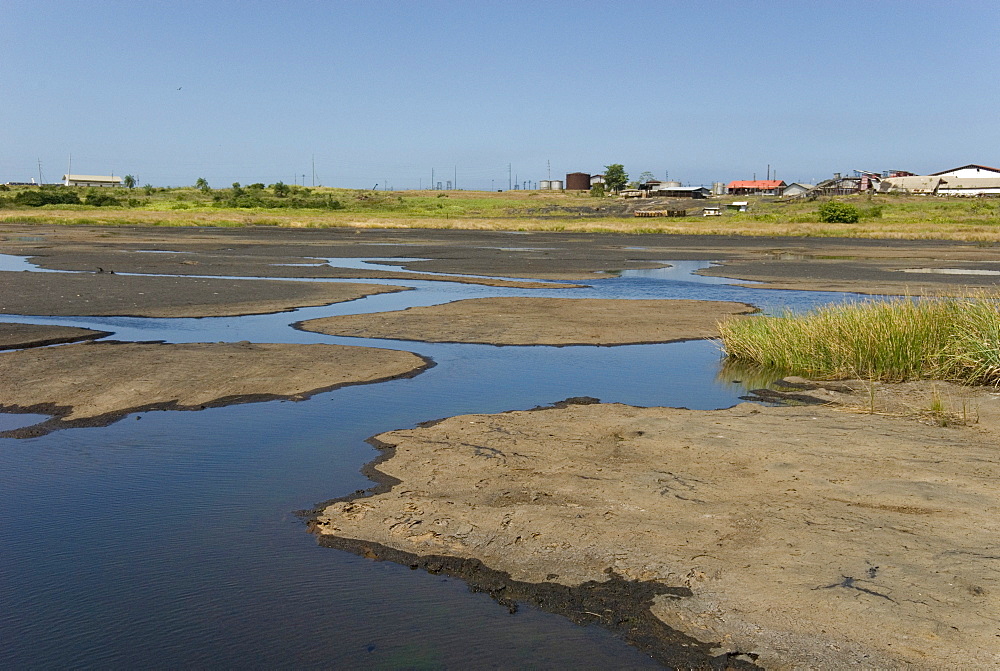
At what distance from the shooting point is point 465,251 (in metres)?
A: 50.0

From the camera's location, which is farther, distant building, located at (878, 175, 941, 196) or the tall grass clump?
distant building, located at (878, 175, 941, 196)

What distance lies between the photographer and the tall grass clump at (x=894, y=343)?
545 inches

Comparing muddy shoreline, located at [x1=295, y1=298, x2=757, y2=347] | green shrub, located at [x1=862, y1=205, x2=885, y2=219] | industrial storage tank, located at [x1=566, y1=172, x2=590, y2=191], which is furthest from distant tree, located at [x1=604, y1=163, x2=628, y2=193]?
muddy shoreline, located at [x1=295, y1=298, x2=757, y2=347]

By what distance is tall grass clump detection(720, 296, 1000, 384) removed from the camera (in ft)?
45.4

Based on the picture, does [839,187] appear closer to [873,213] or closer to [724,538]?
[873,213]

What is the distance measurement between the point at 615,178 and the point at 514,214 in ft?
163

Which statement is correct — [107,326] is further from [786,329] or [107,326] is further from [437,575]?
[437,575]

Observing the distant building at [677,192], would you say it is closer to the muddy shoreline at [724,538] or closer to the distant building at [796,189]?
the distant building at [796,189]

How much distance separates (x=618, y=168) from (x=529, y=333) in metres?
137

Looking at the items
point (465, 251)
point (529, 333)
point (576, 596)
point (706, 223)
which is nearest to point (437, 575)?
point (576, 596)

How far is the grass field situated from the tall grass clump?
53434 millimetres

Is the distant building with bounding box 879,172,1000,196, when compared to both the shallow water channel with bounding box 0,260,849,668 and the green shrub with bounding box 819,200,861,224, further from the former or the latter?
the shallow water channel with bounding box 0,260,849,668

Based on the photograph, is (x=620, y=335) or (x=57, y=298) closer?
(x=620, y=335)

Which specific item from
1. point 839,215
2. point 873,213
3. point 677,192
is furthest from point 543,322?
point 677,192
